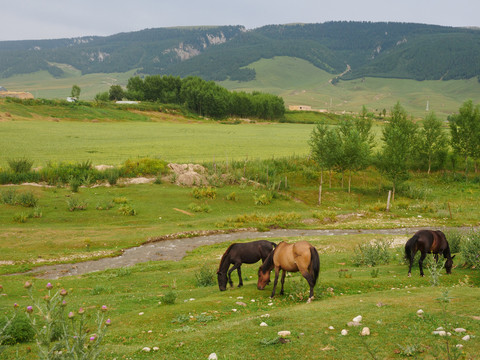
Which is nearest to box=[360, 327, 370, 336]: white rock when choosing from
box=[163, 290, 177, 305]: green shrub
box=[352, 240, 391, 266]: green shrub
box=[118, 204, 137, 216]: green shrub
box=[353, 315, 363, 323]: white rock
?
box=[353, 315, 363, 323]: white rock

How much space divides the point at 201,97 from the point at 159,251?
457ft

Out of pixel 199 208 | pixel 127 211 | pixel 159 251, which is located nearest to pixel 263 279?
A: pixel 159 251

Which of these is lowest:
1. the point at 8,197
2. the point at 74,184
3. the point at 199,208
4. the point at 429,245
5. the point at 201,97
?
the point at 199,208

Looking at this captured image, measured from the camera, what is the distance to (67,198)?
41938 millimetres

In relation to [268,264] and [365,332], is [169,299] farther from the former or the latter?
[365,332]

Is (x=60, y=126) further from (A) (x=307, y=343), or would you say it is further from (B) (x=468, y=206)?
(A) (x=307, y=343)

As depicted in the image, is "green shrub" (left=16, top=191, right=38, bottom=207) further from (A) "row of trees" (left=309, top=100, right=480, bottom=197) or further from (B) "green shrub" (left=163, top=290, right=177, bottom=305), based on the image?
(A) "row of trees" (left=309, top=100, right=480, bottom=197)

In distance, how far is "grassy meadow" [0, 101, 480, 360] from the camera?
30.5 ft

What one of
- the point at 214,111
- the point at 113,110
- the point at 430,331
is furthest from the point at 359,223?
the point at 214,111

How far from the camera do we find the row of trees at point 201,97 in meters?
165

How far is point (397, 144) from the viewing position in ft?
178

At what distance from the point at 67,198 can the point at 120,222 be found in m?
7.92

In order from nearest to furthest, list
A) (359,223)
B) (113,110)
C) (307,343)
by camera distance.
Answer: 1. (307,343)
2. (359,223)
3. (113,110)

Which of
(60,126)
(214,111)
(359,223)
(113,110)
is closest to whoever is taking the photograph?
(359,223)
